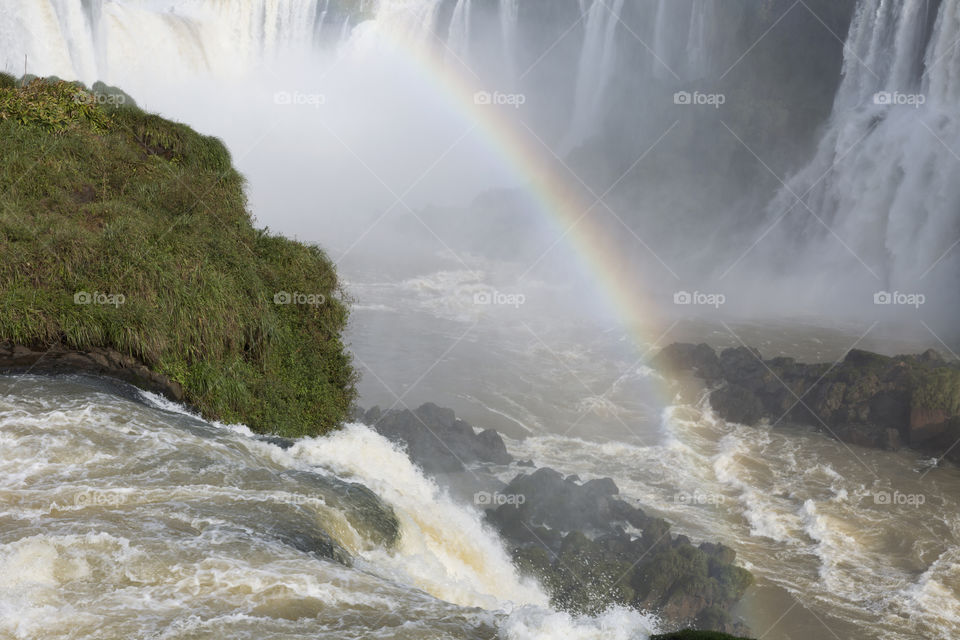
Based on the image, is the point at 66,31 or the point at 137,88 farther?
the point at 137,88

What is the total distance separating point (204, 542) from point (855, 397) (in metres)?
19.6

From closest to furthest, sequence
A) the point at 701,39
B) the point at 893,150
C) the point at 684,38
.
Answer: the point at 893,150 < the point at 701,39 < the point at 684,38

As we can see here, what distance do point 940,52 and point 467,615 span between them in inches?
1342

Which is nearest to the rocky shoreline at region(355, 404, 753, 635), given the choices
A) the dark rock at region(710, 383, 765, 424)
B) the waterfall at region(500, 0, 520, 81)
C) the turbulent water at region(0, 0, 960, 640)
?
the turbulent water at region(0, 0, 960, 640)

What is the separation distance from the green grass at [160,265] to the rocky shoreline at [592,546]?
3702mm

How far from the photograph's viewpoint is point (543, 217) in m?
50.7

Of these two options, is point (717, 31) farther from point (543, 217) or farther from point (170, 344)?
point (170, 344)

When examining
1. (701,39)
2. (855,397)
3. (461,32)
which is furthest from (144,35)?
(855,397)

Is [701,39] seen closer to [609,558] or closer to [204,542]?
[609,558]

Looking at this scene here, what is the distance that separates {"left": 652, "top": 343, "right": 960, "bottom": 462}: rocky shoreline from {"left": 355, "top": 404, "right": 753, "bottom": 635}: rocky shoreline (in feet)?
26.2

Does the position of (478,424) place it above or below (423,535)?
below

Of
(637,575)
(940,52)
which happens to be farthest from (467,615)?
(940,52)

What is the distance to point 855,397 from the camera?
69.1 feet

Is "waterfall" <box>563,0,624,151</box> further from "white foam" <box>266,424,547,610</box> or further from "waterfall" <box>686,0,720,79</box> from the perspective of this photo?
"white foam" <box>266,424,547,610</box>
